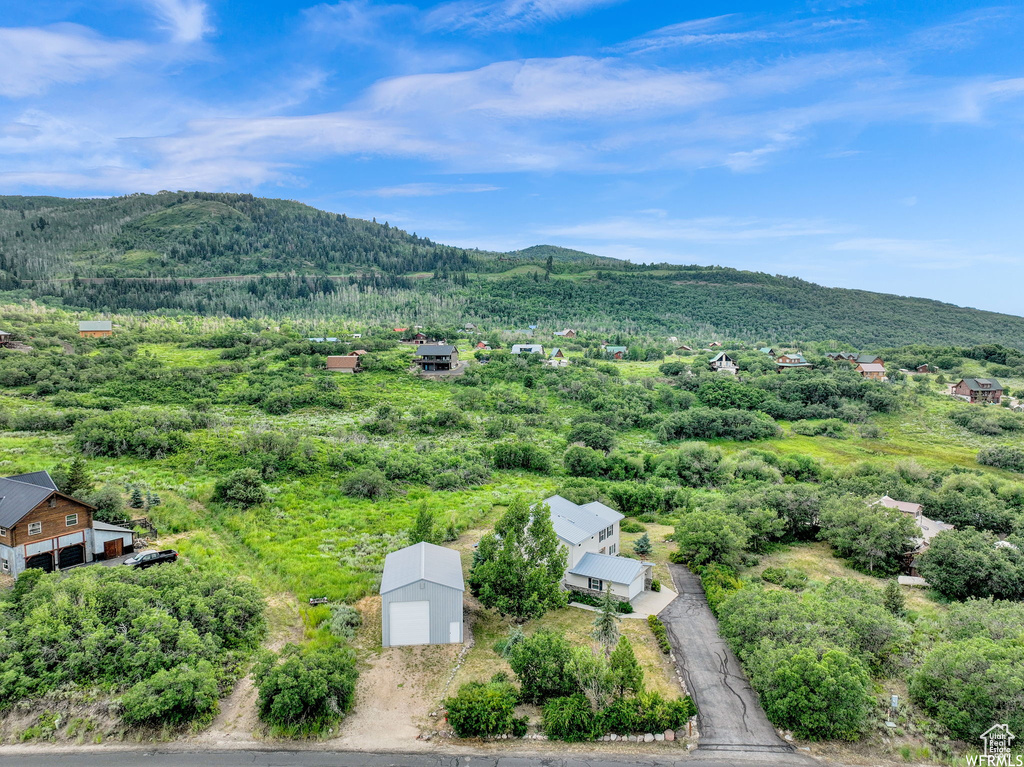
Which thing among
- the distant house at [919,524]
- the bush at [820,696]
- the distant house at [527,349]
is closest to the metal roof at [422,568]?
the bush at [820,696]

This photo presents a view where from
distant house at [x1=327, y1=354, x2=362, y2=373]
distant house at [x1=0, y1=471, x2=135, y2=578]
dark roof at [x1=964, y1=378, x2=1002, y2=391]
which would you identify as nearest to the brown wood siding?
distant house at [x1=0, y1=471, x2=135, y2=578]

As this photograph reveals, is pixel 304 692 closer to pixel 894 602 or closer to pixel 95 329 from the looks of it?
pixel 894 602

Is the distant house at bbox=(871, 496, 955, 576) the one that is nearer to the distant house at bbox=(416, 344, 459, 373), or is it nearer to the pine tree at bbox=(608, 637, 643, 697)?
the pine tree at bbox=(608, 637, 643, 697)

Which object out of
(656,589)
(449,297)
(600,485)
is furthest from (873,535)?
(449,297)

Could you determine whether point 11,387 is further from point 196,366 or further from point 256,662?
point 256,662

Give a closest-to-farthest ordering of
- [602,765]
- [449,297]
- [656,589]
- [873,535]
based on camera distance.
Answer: [602,765] → [656,589] → [873,535] → [449,297]

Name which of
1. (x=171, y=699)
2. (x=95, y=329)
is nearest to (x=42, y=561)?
(x=171, y=699)

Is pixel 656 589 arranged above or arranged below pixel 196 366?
below
